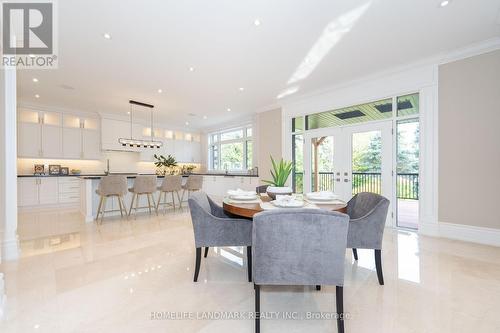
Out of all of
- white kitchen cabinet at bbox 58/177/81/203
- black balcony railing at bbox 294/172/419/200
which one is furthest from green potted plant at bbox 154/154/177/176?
black balcony railing at bbox 294/172/419/200

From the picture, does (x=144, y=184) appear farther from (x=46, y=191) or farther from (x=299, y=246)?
(x=299, y=246)

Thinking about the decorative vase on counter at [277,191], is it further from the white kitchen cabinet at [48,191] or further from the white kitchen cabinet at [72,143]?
the white kitchen cabinet at [72,143]

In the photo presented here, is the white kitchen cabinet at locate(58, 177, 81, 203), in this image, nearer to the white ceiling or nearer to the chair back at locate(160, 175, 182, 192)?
the white ceiling

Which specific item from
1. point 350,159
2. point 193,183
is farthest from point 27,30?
point 350,159

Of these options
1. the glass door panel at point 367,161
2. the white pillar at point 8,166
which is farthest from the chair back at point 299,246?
the glass door panel at point 367,161

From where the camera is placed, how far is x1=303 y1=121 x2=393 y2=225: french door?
4.09 meters

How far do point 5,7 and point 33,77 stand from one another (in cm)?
247

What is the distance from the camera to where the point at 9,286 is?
1948 millimetres

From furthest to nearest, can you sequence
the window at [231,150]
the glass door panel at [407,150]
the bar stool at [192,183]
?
the window at [231,150] → the bar stool at [192,183] → the glass door panel at [407,150]

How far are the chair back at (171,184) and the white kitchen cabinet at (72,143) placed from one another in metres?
3.44

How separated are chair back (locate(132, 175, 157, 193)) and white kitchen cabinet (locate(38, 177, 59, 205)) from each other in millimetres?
2964

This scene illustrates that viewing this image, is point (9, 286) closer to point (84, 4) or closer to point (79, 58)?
point (84, 4)

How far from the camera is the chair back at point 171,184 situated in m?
5.06

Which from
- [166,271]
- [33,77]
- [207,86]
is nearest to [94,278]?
[166,271]
